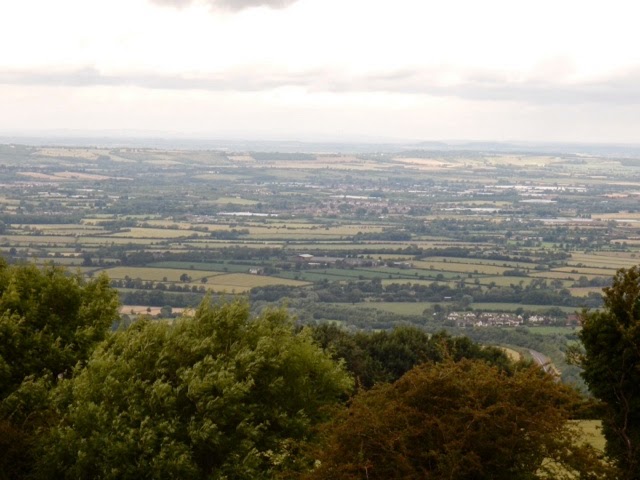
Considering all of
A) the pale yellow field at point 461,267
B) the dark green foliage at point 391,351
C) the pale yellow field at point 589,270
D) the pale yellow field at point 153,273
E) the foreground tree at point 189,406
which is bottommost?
the pale yellow field at point 461,267

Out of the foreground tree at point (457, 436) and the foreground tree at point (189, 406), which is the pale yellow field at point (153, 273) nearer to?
the foreground tree at point (189, 406)

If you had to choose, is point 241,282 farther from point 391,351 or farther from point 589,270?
point 391,351

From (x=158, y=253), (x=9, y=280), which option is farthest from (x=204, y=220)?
(x=9, y=280)

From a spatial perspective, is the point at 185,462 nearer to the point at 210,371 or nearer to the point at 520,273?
the point at 210,371

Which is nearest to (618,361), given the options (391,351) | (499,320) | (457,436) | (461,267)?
(457,436)

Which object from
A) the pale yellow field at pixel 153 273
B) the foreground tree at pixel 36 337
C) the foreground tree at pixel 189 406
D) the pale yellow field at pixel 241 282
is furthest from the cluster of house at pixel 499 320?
the foreground tree at pixel 189 406
